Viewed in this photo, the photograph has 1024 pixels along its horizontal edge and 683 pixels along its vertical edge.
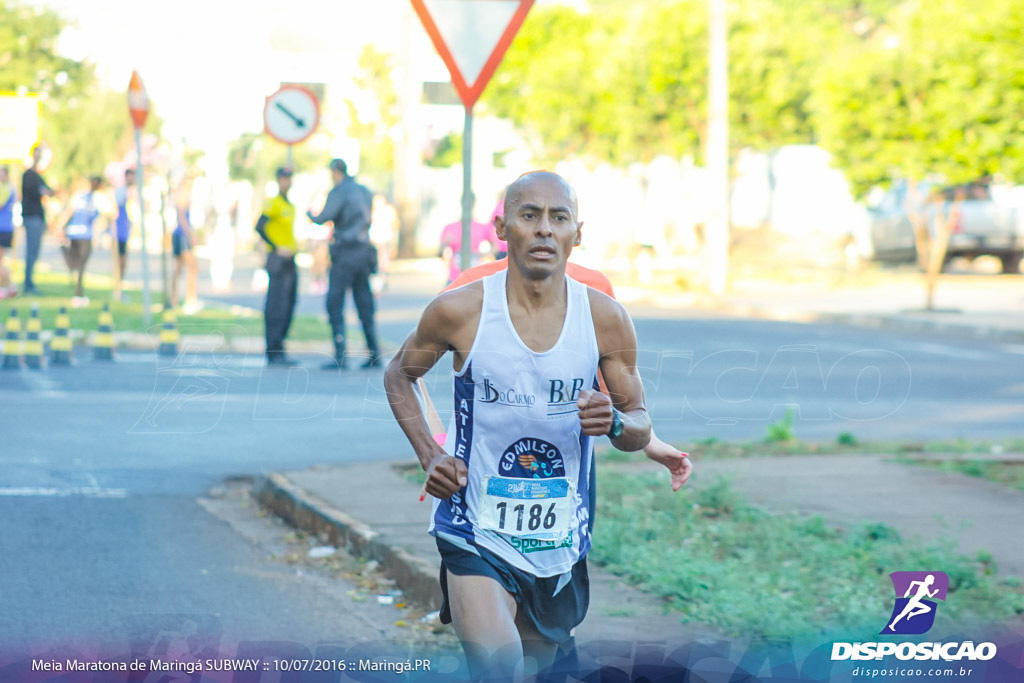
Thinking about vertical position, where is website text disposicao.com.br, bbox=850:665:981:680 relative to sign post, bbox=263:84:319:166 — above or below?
below

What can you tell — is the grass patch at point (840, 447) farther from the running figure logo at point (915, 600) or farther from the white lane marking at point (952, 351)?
the white lane marking at point (952, 351)

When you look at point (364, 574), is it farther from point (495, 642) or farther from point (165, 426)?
point (165, 426)

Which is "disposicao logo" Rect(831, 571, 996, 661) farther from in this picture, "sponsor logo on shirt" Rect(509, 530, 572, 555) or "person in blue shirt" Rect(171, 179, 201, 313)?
"person in blue shirt" Rect(171, 179, 201, 313)

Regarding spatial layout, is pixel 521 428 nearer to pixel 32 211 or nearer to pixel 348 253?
pixel 348 253

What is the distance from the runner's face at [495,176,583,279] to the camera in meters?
3.96

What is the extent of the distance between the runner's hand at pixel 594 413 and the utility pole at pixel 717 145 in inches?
929

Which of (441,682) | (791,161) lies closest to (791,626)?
(441,682)

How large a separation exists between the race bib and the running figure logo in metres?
1.88

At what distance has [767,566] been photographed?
6.61 metres

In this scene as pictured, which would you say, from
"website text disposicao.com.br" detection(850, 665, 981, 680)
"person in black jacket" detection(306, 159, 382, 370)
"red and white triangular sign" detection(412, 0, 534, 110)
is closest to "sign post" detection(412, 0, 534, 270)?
"red and white triangular sign" detection(412, 0, 534, 110)

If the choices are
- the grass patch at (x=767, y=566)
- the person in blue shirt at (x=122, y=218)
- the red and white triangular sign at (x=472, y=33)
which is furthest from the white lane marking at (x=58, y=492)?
the person in blue shirt at (x=122, y=218)

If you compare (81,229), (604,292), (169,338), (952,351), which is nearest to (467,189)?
(604,292)

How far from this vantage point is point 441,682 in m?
4.87

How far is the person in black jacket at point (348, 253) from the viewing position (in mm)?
14883
